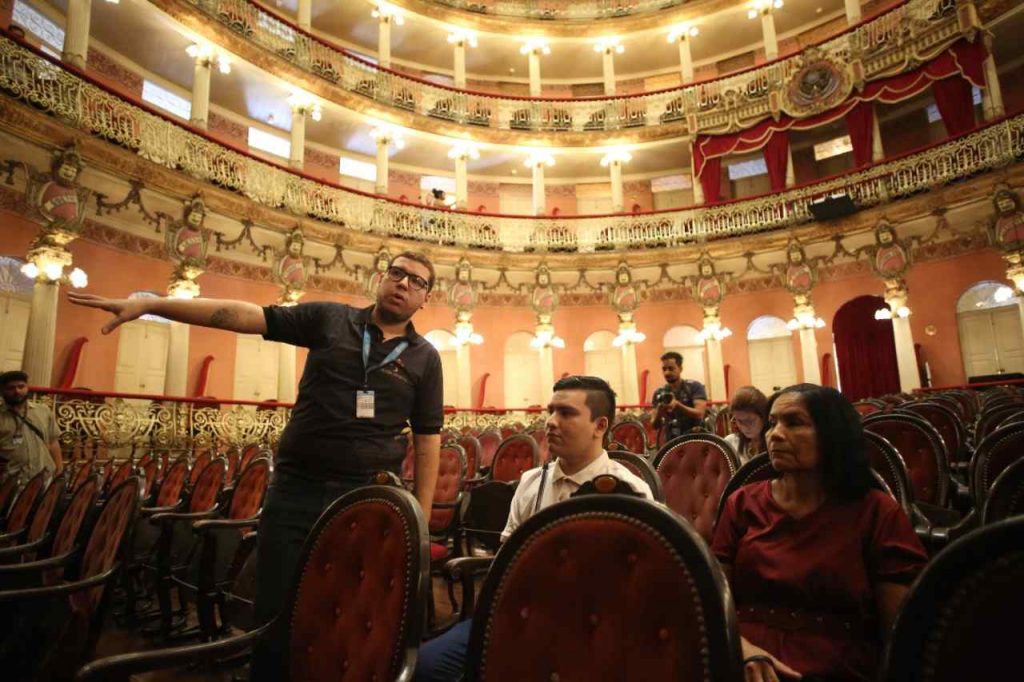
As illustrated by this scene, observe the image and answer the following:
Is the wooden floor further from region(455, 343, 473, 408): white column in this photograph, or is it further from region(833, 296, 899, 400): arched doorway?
region(833, 296, 899, 400): arched doorway

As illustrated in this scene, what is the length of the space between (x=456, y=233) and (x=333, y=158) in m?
5.41

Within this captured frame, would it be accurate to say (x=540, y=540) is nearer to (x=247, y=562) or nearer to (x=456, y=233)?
(x=247, y=562)

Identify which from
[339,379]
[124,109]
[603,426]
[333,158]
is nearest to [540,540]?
[603,426]

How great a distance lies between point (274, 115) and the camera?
15.9m

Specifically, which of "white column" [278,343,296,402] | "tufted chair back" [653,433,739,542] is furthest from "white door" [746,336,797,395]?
"tufted chair back" [653,433,739,542]

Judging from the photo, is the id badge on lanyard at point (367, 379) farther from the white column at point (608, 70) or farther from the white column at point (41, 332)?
the white column at point (608, 70)

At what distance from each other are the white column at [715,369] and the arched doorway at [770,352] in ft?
5.71

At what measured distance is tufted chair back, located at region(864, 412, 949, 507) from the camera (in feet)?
10.5

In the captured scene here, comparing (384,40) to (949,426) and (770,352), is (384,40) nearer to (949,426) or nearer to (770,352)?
(770,352)

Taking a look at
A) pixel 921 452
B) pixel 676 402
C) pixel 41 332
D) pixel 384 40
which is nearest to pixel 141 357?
pixel 41 332

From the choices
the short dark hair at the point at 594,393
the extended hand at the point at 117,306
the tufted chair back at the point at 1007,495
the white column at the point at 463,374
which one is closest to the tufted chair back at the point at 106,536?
the extended hand at the point at 117,306

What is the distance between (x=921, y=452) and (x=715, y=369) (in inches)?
489

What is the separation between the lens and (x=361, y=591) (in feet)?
4.79

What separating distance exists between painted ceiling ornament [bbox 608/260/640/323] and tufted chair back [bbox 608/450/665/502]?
12.9 metres
